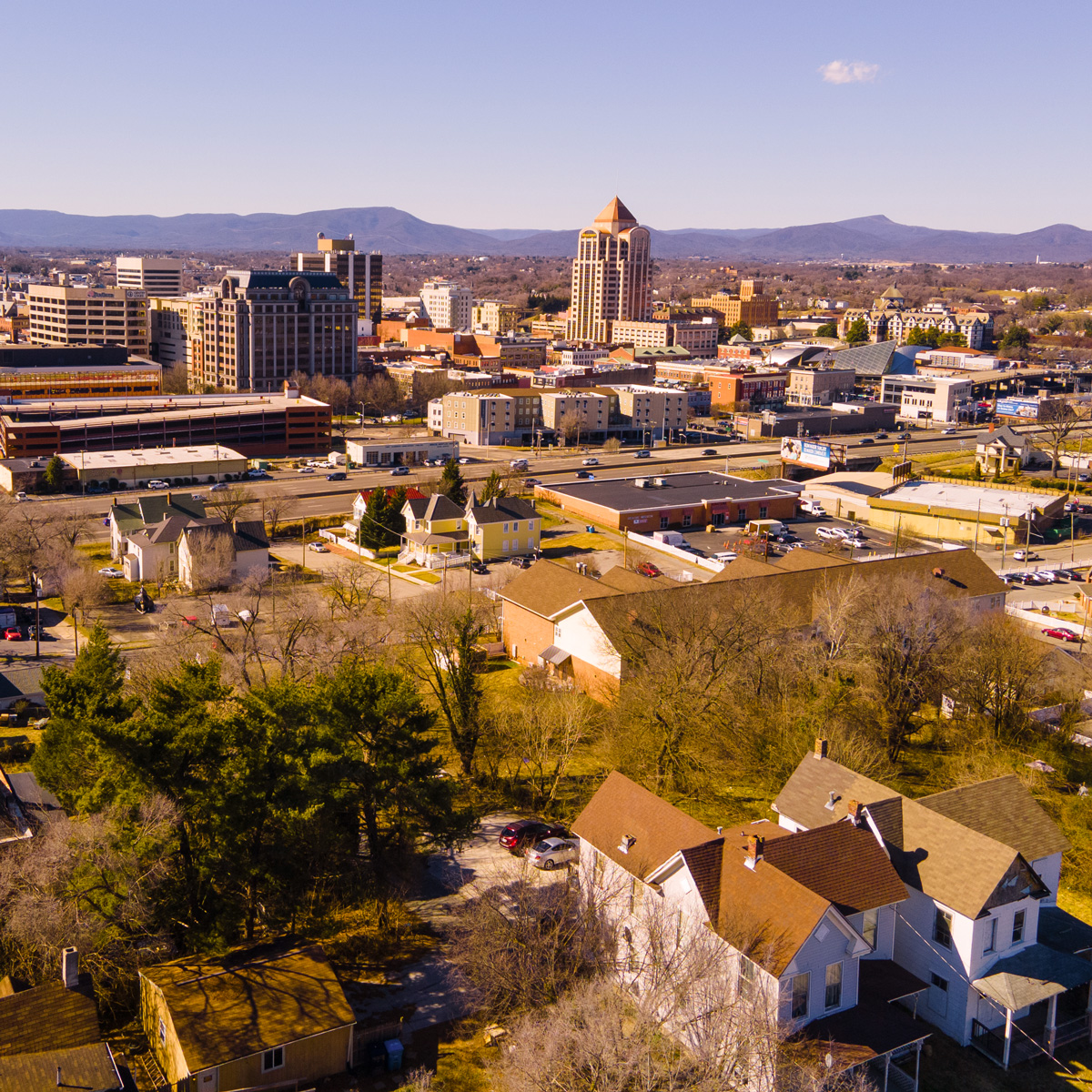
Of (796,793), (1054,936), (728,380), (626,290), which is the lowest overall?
(1054,936)

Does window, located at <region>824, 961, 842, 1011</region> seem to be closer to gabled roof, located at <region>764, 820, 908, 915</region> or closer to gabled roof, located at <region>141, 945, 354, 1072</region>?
gabled roof, located at <region>764, 820, 908, 915</region>

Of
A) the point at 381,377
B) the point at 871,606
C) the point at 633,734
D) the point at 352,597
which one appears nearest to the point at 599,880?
the point at 633,734

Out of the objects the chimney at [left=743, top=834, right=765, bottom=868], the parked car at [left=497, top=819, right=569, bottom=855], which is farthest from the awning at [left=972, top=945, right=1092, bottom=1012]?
the parked car at [left=497, top=819, right=569, bottom=855]

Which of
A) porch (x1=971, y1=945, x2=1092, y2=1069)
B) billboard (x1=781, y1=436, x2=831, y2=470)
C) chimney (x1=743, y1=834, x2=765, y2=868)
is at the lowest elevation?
porch (x1=971, y1=945, x2=1092, y2=1069)

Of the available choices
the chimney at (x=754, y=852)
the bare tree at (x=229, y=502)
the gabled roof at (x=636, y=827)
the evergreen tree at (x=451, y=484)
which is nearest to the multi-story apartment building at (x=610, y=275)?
the bare tree at (x=229, y=502)

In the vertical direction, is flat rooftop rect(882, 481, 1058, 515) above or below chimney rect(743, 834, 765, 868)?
above

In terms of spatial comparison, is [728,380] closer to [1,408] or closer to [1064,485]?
[1064,485]
